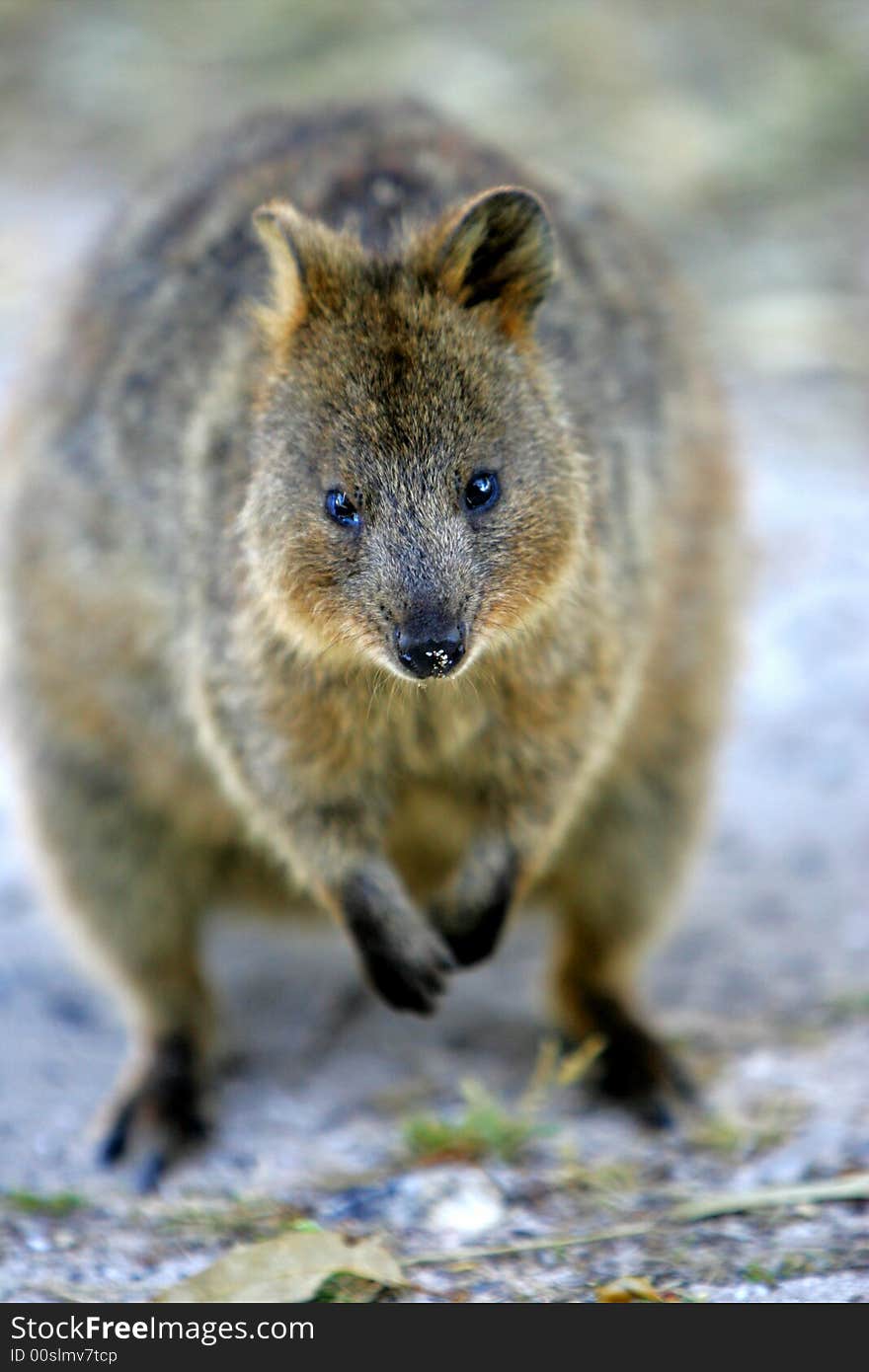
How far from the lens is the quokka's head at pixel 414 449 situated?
3094 mm

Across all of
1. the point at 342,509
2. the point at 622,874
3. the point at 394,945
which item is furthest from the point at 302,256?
the point at 622,874

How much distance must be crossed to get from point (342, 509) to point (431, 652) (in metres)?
0.36

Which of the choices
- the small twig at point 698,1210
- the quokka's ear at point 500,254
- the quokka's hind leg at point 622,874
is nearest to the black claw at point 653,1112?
the quokka's hind leg at point 622,874

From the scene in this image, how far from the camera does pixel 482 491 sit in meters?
3.19

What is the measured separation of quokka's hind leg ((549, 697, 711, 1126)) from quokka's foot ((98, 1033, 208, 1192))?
100 centimetres

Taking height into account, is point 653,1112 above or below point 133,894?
below

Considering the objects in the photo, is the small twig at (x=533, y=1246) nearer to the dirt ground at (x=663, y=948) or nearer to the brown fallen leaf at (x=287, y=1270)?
the dirt ground at (x=663, y=948)

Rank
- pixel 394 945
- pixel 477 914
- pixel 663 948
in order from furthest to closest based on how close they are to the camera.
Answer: pixel 663 948 → pixel 477 914 → pixel 394 945

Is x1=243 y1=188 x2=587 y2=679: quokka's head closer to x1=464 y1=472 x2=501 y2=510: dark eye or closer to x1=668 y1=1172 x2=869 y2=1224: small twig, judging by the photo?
x1=464 y1=472 x2=501 y2=510: dark eye

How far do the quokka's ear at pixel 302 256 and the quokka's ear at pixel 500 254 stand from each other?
18cm

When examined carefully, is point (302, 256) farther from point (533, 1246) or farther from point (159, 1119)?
point (159, 1119)

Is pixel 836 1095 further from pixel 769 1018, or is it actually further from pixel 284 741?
pixel 284 741
